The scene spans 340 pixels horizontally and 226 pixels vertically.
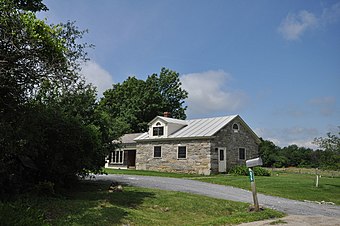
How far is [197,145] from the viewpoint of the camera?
1035 inches

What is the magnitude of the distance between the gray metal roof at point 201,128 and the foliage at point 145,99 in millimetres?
14776

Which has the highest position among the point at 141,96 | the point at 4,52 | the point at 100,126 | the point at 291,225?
the point at 141,96

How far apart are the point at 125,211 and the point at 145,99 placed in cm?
3815

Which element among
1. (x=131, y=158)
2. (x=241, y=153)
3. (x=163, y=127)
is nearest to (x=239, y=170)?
(x=241, y=153)

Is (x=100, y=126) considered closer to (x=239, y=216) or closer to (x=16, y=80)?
(x=16, y=80)

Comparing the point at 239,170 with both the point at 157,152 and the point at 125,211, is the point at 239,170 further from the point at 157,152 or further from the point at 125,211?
the point at 125,211

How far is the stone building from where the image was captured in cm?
2580

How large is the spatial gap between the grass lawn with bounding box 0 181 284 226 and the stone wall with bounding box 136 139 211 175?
1471 cm

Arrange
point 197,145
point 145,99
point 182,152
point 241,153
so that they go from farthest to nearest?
point 145,99 < point 241,153 < point 182,152 < point 197,145

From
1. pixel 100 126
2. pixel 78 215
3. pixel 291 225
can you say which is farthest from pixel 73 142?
pixel 291 225

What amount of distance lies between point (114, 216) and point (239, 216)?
3.33 meters

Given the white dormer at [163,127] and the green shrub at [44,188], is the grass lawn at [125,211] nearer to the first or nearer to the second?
the green shrub at [44,188]

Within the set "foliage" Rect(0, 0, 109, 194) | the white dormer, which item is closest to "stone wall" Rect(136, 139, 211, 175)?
the white dormer

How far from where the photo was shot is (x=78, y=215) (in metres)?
7.62
